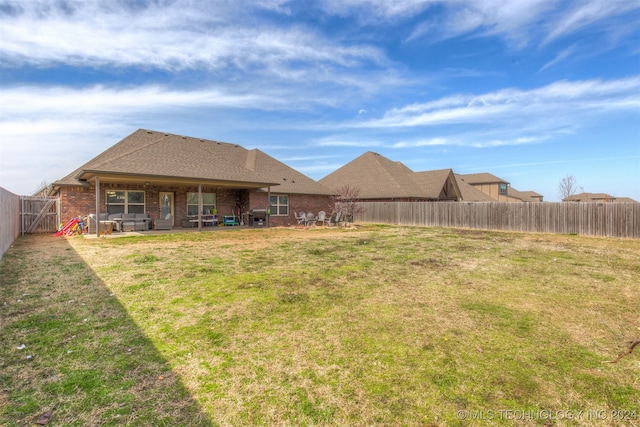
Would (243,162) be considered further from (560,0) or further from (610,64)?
(610,64)

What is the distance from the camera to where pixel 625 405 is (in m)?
2.33

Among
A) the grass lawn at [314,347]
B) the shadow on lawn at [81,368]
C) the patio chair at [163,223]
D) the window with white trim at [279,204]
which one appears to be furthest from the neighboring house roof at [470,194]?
the shadow on lawn at [81,368]

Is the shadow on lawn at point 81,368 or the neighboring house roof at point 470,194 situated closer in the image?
the shadow on lawn at point 81,368

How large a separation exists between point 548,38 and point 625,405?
53.3 feet

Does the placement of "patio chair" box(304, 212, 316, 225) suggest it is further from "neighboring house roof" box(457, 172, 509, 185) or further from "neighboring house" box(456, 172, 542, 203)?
"neighboring house roof" box(457, 172, 509, 185)

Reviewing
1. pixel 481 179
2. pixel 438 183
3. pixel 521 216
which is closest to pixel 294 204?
pixel 521 216

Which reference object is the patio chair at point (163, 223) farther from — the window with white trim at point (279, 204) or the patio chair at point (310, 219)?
the patio chair at point (310, 219)

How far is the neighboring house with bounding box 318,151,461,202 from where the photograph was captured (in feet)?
87.5

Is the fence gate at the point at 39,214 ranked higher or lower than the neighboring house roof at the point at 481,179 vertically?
lower

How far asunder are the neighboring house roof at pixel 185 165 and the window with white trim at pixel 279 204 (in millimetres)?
669

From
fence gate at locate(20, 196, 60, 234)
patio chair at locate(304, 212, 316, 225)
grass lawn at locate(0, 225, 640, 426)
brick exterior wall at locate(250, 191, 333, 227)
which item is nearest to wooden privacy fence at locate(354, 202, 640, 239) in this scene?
brick exterior wall at locate(250, 191, 333, 227)

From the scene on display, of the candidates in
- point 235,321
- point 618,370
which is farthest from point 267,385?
point 618,370

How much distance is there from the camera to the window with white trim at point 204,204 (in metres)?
17.6

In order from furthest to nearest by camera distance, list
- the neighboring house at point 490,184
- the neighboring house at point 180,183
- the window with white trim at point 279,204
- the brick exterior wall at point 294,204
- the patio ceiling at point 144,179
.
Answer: the neighboring house at point 490,184 < the window with white trim at point 279,204 < the brick exterior wall at point 294,204 < the neighboring house at point 180,183 < the patio ceiling at point 144,179
